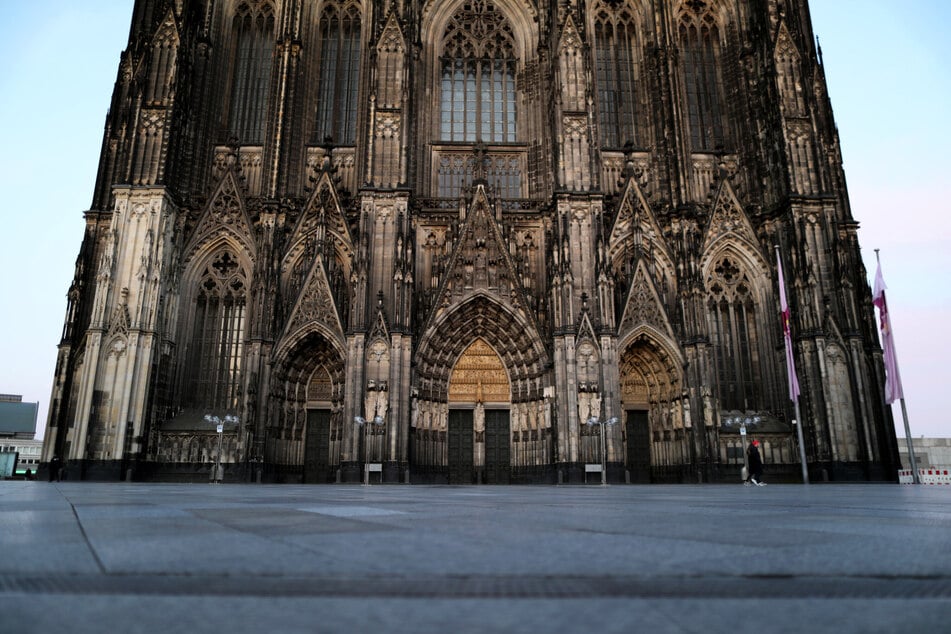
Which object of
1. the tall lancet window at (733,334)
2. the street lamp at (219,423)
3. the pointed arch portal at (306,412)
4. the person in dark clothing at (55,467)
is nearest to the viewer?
the street lamp at (219,423)

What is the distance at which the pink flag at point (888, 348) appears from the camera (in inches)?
704

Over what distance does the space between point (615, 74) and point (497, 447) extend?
1656 centimetres

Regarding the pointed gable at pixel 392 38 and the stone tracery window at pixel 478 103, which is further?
the stone tracery window at pixel 478 103

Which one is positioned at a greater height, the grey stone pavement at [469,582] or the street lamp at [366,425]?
the street lamp at [366,425]

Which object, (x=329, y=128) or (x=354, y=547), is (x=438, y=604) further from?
(x=329, y=128)

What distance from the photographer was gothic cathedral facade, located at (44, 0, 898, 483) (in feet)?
71.8

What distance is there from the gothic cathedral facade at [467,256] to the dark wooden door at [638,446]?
0.31 feet

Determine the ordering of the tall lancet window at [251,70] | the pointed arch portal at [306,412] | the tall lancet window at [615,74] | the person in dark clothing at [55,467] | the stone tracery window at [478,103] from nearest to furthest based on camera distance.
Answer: the person in dark clothing at [55,467] → the pointed arch portal at [306,412] → the stone tracery window at [478,103] → the tall lancet window at [251,70] → the tall lancet window at [615,74]

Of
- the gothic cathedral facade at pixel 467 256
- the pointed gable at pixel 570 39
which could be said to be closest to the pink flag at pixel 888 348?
the gothic cathedral facade at pixel 467 256

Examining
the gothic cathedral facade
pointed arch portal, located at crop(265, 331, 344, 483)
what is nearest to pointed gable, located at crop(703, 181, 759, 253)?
the gothic cathedral facade

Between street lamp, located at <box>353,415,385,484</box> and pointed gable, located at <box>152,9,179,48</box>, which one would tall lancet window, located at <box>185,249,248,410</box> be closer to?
street lamp, located at <box>353,415,385,484</box>

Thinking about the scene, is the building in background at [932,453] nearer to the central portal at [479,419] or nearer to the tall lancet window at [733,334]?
the tall lancet window at [733,334]

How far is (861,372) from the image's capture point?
22.0 m

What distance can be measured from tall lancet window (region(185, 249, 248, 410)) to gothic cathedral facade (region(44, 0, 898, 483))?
3.3 inches
